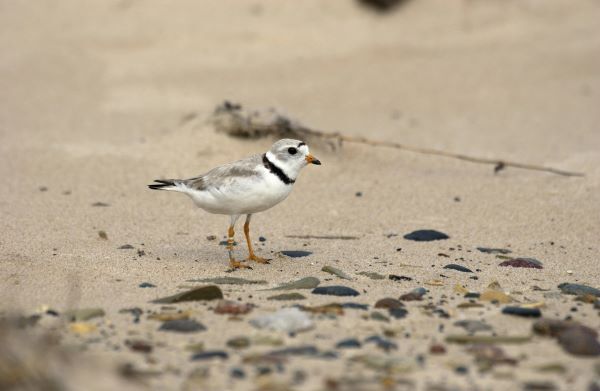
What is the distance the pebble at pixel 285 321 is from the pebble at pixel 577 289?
5.82 feet

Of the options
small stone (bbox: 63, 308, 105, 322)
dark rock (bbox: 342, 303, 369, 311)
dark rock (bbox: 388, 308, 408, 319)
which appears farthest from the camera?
dark rock (bbox: 342, 303, 369, 311)

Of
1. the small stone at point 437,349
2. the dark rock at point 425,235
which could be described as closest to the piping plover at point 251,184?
the dark rock at point 425,235

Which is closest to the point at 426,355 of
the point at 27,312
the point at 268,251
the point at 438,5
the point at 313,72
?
the point at 27,312

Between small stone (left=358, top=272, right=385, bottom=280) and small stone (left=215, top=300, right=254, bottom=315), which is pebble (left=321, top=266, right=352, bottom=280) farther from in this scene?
small stone (left=215, top=300, right=254, bottom=315)

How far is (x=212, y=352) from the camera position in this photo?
4.18 m

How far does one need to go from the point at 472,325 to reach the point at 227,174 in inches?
87.3

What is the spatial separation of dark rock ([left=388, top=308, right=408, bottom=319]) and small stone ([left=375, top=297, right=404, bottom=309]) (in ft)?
0.15

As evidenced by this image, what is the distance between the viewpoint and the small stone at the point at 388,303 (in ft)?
16.3

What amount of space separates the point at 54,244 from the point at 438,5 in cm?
916

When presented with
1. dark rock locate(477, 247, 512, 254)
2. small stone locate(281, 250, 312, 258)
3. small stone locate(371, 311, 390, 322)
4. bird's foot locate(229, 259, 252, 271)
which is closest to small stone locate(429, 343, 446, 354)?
small stone locate(371, 311, 390, 322)

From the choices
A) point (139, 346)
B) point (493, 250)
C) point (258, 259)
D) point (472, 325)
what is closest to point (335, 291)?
point (472, 325)

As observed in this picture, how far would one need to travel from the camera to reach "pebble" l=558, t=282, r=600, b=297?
17.8ft

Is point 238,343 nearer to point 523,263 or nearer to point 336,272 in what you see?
point 336,272

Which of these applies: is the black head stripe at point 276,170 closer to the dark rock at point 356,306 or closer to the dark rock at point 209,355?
the dark rock at point 356,306
